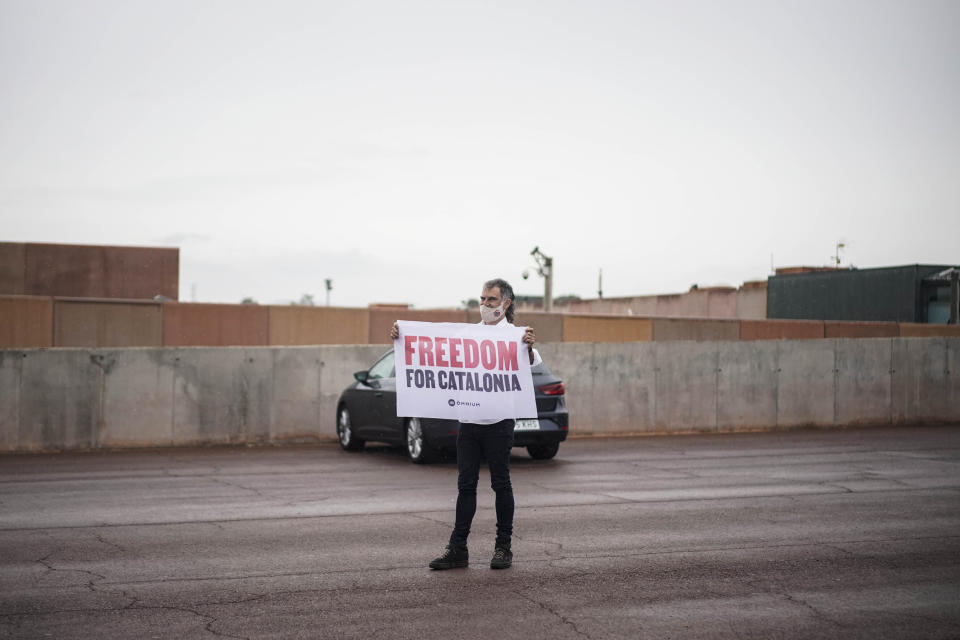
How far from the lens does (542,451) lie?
1512 cm

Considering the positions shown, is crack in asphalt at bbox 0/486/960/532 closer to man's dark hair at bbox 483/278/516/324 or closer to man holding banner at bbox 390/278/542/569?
man holding banner at bbox 390/278/542/569

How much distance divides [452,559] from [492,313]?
5.73 feet

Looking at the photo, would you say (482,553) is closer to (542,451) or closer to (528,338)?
(528,338)

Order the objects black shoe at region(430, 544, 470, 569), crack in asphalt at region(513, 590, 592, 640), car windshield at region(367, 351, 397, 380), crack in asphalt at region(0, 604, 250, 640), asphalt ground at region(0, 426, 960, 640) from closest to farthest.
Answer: crack in asphalt at region(513, 590, 592, 640), crack in asphalt at region(0, 604, 250, 640), asphalt ground at region(0, 426, 960, 640), black shoe at region(430, 544, 470, 569), car windshield at region(367, 351, 397, 380)

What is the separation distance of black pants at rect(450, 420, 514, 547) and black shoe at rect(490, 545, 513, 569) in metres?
0.06

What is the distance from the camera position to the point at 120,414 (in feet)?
55.2

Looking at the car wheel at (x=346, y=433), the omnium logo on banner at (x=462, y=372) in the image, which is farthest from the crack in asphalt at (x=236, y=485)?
the omnium logo on banner at (x=462, y=372)

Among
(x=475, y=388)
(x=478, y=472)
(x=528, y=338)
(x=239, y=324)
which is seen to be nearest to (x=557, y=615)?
(x=478, y=472)

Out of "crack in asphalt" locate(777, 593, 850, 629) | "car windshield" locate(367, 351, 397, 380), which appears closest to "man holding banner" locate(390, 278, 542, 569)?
"crack in asphalt" locate(777, 593, 850, 629)

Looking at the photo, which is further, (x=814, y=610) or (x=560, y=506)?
(x=560, y=506)

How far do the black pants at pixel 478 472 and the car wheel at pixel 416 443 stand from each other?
6741 mm

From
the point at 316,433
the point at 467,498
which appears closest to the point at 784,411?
the point at 316,433

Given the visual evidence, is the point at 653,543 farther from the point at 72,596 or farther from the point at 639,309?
the point at 639,309

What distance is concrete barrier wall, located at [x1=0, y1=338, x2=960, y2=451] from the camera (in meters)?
16.5
